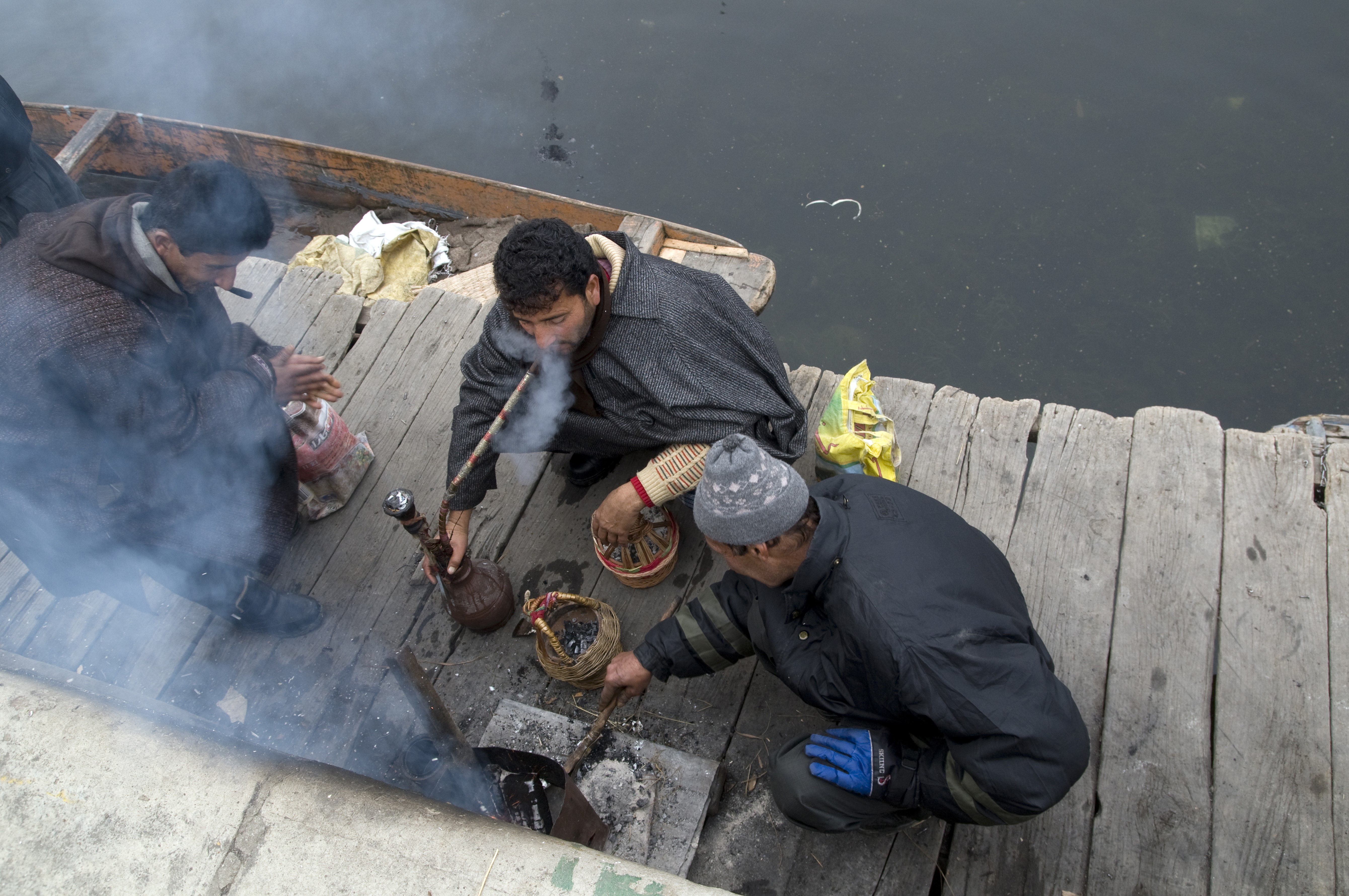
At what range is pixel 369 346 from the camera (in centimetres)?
394

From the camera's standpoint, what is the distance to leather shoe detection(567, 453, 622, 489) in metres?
3.28

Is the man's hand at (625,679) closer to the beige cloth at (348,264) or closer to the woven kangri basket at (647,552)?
the woven kangri basket at (647,552)

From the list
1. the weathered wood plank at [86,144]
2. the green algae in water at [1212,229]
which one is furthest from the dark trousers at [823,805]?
the weathered wood plank at [86,144]

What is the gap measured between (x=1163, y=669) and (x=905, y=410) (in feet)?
4.31

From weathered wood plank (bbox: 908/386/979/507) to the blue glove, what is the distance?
1.15 metres

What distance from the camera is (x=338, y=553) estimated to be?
329 cm

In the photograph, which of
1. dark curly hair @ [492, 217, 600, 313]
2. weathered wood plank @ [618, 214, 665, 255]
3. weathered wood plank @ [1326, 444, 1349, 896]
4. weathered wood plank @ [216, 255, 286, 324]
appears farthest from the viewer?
weathered wood plank @ [618, 214, 665, 255]

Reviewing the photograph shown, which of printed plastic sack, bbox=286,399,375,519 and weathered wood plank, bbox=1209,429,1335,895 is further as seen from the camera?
printed plastic sack, bbox=286,399,375,519

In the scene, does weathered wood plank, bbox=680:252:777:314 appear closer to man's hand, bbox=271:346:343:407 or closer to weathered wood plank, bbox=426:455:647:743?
weathered wood plank, bbox=426:455:647:743

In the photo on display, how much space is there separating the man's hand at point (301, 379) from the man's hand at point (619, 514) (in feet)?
3.59

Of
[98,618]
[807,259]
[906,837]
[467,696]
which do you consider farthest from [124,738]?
[807,259]

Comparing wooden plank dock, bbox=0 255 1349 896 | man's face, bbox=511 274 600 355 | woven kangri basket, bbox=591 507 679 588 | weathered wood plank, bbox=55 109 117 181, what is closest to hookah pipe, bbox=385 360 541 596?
man's face, bbox=511 274 600 355

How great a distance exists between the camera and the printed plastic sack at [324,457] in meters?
3.16

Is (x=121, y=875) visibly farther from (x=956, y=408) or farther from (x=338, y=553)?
(x=956, y=408)
